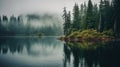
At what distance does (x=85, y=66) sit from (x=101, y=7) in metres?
60.2

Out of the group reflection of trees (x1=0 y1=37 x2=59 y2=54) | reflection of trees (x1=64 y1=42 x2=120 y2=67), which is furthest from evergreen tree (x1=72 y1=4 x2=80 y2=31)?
reflection of trees (x1=64 y1=42 x2=120 y2=67)

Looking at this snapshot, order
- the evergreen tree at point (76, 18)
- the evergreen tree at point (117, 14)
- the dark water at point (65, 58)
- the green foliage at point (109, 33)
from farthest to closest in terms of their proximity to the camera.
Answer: the evergreen tree at point (76, 18) < the evergreen tree at point (117, 14) < the green foliage at point (109, 33) < the dark water at point (65, 58)

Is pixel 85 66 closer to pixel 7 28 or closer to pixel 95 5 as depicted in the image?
pixel 95 5

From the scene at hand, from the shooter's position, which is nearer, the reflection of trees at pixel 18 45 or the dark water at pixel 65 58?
the dark water at pixel 65 58

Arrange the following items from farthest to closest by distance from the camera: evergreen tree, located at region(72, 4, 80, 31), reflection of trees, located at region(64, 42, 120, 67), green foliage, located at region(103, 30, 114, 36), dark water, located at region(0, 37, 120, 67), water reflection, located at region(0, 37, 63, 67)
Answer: evergreen tree, located at region(72, 4, 80, 31) → green foliage, located at region(103, 30, 114, 36) → water reflection, located at region(0, 37, 63, 67) → dark water, located at region(0, 37, 120, 67) → reflection of trees, located at region(64, 42, 120, 67)

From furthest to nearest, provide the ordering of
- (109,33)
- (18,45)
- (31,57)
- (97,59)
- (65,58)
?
(109,33) → (18,45) → (31,57) → (65,58) → (97,59)

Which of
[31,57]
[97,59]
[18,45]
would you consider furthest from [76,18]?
[97,59]

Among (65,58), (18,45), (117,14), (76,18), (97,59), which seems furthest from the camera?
(76,18)

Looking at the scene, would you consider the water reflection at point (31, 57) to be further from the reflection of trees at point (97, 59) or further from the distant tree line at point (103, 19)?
the distant tree line at point (103, 19)

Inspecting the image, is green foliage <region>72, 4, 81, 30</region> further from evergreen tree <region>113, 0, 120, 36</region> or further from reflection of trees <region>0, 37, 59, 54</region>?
evergreen tree <region>113, 0, 120, 36</region>

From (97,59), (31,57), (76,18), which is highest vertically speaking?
(76,18)

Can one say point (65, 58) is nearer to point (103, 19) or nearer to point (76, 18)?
point (103, 19)

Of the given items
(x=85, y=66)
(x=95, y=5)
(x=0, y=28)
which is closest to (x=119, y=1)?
(x=95, y=5)

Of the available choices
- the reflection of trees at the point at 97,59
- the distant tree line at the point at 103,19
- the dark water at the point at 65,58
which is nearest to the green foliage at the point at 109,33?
the distant tree line at the point at 103,19
